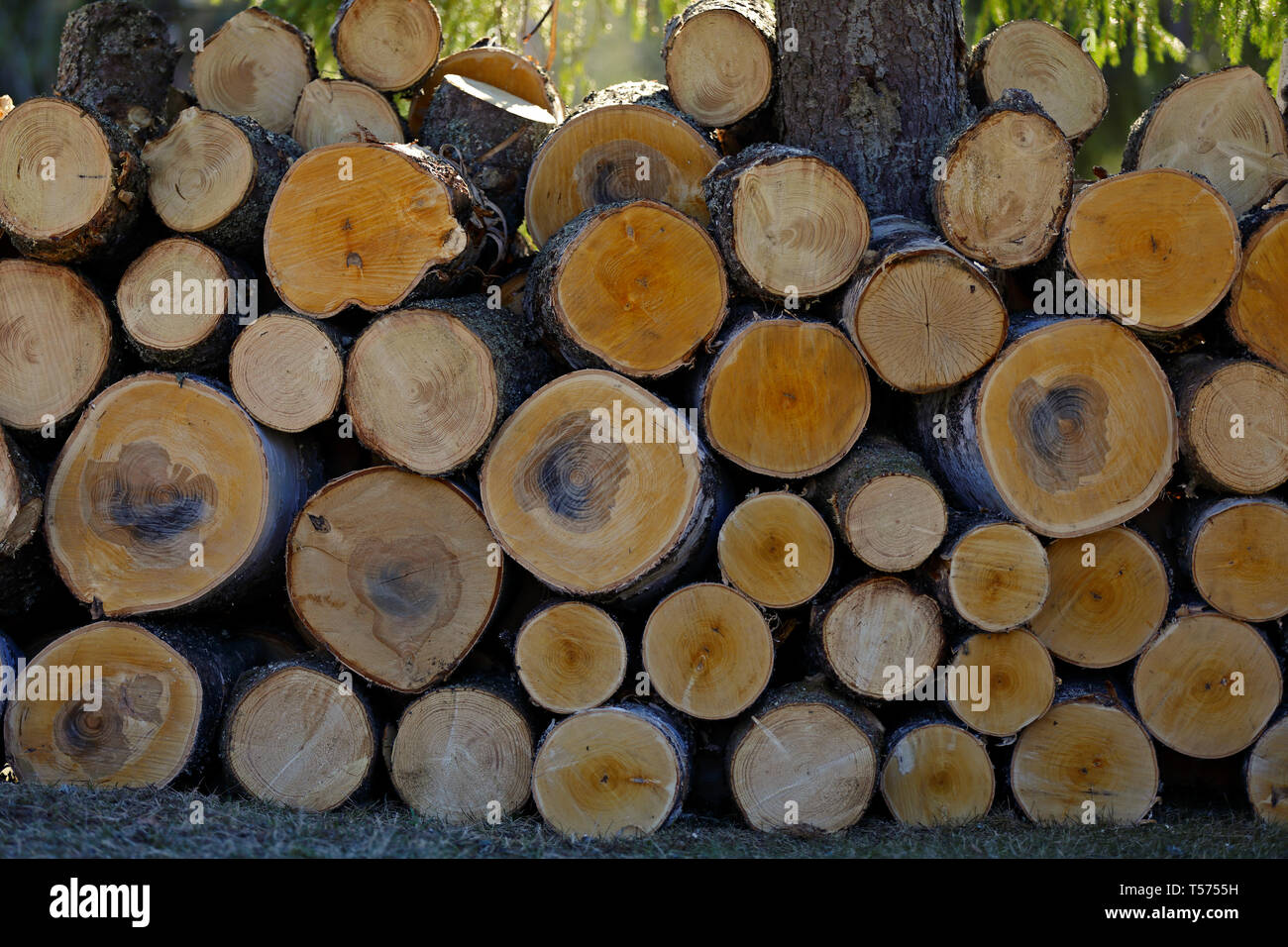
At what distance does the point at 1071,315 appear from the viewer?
316cm

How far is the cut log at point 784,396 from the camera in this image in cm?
304

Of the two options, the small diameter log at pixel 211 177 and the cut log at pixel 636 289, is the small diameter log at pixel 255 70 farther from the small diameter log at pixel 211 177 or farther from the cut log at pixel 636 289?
the cut log at pixel 636 289

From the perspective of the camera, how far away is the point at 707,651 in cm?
305

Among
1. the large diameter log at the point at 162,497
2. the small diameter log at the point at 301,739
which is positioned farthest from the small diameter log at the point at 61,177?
the small diameter log at the point at 301,739

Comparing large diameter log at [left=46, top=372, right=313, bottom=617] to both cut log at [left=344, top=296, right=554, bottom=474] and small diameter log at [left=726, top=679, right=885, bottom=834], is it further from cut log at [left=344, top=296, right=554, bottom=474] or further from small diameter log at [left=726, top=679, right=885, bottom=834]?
small diameter log at [left=726, top=679, right=885, bottom=834]

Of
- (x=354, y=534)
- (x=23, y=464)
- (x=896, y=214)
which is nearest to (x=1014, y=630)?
(x=896, y=214)

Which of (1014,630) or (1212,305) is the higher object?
(1212,305)

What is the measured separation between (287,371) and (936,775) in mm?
2109

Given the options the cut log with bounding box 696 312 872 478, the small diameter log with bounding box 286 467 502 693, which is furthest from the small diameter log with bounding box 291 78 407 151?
the cut log with bounding box 696 312 872 478

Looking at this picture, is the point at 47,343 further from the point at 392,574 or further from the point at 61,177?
the point at 392,574

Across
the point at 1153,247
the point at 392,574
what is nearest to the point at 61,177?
the point at 392,574

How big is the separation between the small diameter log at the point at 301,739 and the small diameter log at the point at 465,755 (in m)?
0.12
